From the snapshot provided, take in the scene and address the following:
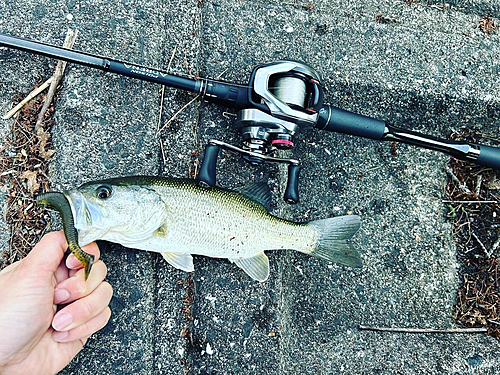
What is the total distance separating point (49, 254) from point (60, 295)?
268 millimetres

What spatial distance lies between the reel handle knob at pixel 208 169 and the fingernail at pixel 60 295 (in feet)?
3.52

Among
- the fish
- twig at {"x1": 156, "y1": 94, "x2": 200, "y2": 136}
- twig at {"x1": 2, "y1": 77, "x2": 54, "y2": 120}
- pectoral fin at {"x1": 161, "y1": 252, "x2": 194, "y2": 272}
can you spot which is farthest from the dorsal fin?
twig at {"x1": 2, "y1": 77, "x2": 54, "y2": 120}

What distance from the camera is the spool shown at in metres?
2.71

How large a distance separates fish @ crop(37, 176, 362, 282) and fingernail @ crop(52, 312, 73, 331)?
0.43 m

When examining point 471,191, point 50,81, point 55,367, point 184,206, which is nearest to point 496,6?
point 471,191

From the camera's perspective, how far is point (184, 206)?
9.07 ft

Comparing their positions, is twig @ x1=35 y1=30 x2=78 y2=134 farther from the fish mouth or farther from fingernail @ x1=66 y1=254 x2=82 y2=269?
fingernail @ x1=66 y1=254 x2=82 y2=269

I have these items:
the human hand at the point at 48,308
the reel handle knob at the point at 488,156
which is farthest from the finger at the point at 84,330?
the reel handle knob at the point at 488,156

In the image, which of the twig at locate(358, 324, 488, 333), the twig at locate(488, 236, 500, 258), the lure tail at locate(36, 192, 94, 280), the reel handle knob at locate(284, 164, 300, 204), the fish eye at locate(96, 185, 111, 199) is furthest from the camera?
the twig at locate(488, 236, 500, 258)

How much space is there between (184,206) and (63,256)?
2.67 ft

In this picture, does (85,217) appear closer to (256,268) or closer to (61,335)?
(61,335)

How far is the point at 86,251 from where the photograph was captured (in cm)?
267

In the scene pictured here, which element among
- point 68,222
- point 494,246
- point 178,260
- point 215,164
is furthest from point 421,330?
point 68,222

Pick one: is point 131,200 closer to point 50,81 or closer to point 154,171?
point 154,171
